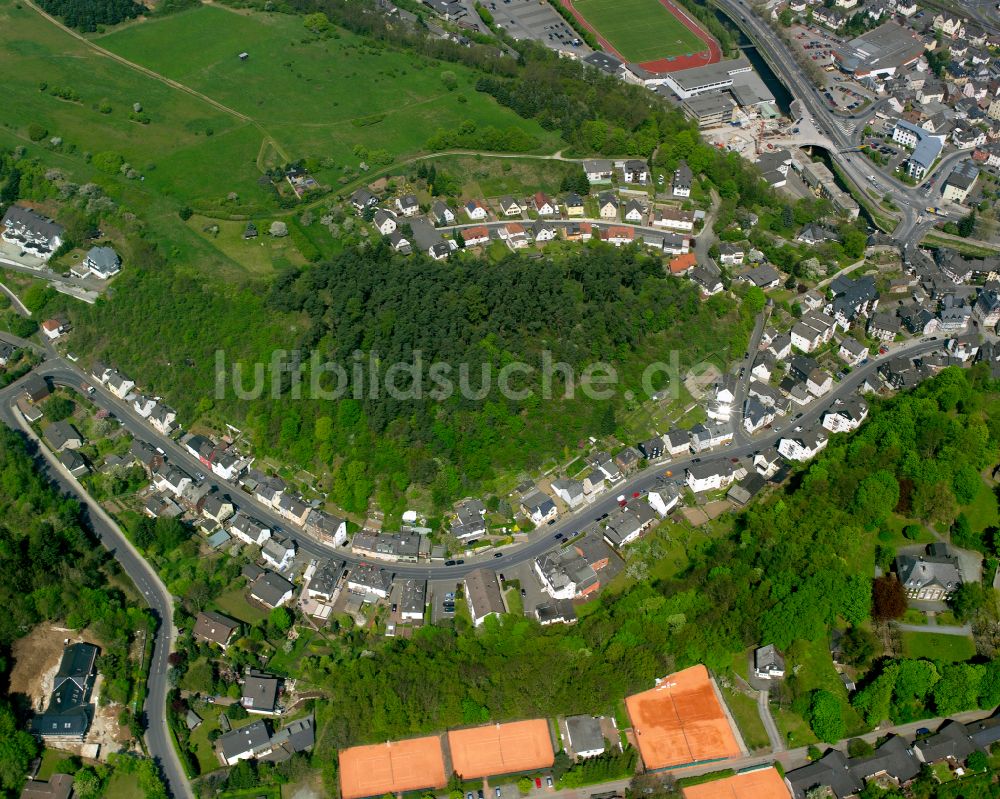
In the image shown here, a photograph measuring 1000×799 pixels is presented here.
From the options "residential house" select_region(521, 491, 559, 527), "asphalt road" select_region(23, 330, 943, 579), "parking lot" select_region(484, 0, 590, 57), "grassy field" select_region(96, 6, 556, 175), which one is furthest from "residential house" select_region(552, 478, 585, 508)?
"parking lot" select_region(484, 0, 590, 57)

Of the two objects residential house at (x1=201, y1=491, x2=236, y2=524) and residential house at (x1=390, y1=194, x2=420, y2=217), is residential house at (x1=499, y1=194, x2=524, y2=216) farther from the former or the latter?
residential house at (x1=201, y1=491, x2=236, y2=524)

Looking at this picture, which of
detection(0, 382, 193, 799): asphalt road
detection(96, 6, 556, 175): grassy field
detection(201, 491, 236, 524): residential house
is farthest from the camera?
detection(96, 6, 556, 175): grassy field

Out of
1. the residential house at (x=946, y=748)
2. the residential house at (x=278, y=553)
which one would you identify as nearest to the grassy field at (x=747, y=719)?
the residential house at (x=946, y=748)

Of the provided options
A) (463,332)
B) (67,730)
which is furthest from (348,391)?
(67,730)

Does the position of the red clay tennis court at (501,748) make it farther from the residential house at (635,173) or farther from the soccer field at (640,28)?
the soccer field at (640,28)

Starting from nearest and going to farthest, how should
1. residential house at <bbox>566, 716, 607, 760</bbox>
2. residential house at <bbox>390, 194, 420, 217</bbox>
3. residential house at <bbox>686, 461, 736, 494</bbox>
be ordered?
residential house at <bbox>566, 716, 607, 760</bbox>
residential house at <bbox>686, 461, 736, 494</bbox>
residential house at <bbox>390, 194, 420, 217</bbox>

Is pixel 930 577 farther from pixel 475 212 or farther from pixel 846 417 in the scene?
pixel 475 212

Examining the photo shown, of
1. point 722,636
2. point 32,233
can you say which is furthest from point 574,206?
point 32,233
